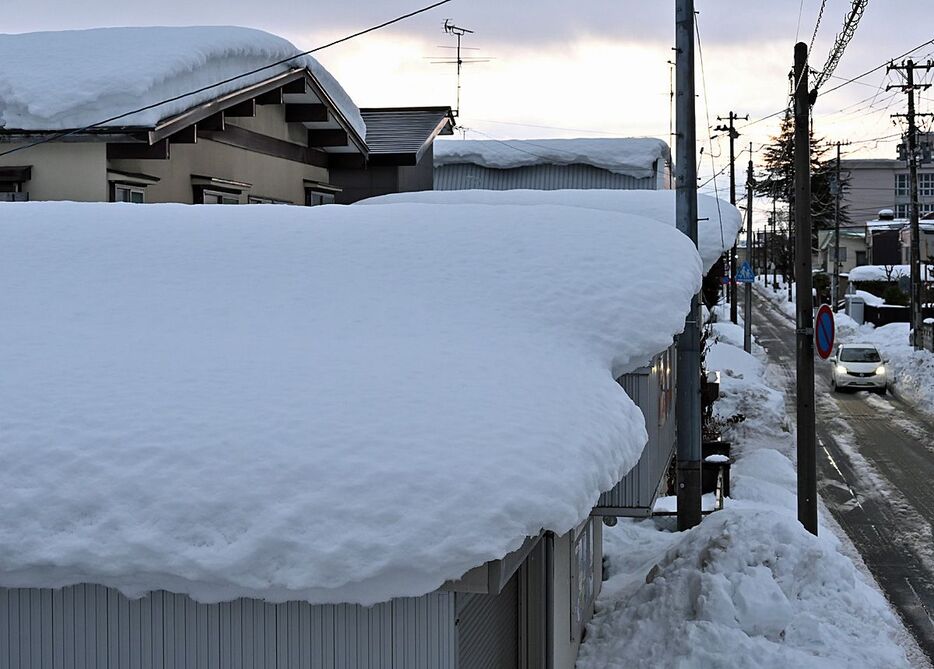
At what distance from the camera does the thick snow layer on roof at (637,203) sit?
15477 millimetres

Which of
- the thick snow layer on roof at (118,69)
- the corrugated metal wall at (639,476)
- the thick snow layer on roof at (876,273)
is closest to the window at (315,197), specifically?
the thick snow layer on roof at (118,69)

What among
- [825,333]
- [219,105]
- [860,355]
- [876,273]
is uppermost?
[219,105]

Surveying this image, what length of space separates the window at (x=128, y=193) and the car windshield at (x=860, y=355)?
2424cm

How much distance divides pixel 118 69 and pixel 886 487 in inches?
576

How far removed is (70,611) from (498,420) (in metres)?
2.62

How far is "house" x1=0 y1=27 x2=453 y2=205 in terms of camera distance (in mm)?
13094

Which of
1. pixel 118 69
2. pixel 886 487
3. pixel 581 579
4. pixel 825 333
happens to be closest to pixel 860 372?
pixel 886 487

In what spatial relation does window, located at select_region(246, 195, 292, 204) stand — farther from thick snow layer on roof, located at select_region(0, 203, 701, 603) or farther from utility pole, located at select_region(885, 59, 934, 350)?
utility pole, located at select_region(885, 59, 934, 350)

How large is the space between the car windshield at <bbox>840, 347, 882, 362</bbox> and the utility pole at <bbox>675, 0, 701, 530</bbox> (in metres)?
21.3

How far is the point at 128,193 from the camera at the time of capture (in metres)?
14.2

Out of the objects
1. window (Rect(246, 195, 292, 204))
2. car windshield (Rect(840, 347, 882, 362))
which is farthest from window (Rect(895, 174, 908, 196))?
window (Rect(246, 195, 292, 204))

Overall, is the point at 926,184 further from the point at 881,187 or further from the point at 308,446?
the point at 308,446

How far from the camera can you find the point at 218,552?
17.2 feet

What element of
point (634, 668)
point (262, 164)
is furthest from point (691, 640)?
point (262, 164)
